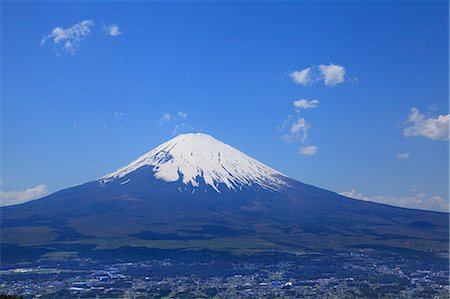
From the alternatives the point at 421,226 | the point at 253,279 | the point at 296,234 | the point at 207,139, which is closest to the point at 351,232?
the point at 296,234

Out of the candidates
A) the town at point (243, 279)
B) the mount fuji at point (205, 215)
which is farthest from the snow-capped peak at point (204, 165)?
the town at point (243, 279)

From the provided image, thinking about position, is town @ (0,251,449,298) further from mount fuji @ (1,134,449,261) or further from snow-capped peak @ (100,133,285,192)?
snow-capped peak @ (100,133,285,192)

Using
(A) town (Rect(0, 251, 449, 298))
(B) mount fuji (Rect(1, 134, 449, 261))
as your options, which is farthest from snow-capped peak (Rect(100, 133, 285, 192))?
(A) town (Rect(0, 251, 449, 298))

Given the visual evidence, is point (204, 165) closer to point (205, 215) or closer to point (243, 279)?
point (205, 215)

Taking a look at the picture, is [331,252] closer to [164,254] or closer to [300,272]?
[300,272]

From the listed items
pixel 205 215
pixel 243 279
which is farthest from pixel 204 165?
pixel 243 279

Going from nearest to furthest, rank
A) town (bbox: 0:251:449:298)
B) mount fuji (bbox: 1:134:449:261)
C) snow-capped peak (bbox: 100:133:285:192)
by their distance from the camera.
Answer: town (bbox: 0:251:449:298)
mount fuji (bbox: 1:134:449:261)
snow-capped peak (bbox: 100:133:285:192)
